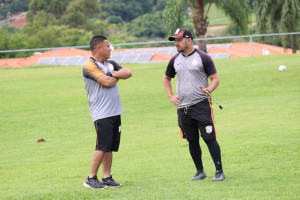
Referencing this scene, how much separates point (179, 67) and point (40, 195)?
2453mm

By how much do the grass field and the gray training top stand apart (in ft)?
3.71

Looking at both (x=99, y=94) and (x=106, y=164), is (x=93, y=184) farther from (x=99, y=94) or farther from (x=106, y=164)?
(x=99, y=94)

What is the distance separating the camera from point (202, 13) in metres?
33.1

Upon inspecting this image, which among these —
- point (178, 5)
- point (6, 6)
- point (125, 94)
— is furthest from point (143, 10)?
point (125, 94)

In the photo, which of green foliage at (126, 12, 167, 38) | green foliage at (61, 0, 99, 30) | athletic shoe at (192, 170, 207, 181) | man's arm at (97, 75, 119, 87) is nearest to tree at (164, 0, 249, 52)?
athletic shoe at (192, 170, 207, 181)

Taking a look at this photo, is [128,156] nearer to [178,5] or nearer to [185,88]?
[185,88]

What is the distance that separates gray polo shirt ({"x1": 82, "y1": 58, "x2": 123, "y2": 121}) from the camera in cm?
757

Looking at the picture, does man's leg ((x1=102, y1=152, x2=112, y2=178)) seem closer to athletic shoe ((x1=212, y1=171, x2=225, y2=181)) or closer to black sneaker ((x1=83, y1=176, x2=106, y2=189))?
black sneaker ((x1=83, y1=176, x2=106, y2=189))

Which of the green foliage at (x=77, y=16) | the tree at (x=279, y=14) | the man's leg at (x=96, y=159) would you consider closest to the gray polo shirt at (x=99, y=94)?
the man's leg at (x=96, y=159)

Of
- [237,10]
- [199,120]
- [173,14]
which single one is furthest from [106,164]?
[237,10]

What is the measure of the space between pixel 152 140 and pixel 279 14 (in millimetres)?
27159

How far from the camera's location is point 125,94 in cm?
2245

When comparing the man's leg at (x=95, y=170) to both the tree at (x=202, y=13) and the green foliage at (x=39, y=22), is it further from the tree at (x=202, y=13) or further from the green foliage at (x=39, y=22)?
the green foliage at (x=39, y=22)

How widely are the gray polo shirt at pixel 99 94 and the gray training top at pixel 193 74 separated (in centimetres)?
90
